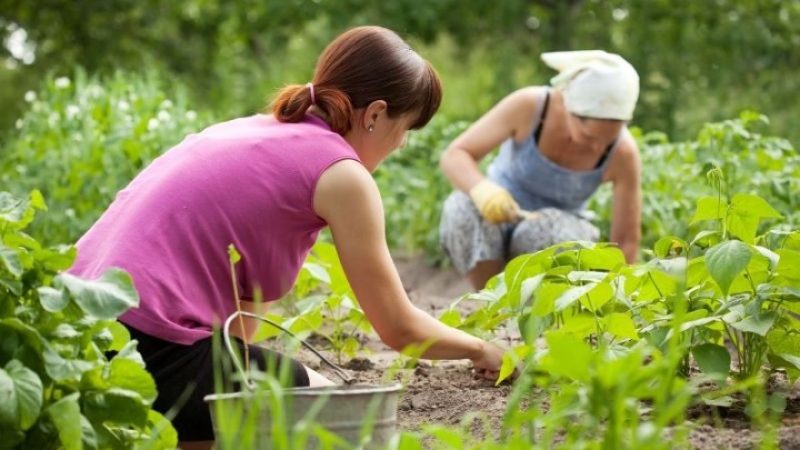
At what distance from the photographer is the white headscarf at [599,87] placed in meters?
4.53

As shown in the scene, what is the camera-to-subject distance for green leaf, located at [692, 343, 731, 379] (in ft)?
8.58

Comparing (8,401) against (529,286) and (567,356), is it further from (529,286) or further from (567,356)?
(529,286)

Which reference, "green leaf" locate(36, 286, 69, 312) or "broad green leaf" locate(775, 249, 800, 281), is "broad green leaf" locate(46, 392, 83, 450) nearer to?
"green leaf" locate(36, 286, 69, 312)

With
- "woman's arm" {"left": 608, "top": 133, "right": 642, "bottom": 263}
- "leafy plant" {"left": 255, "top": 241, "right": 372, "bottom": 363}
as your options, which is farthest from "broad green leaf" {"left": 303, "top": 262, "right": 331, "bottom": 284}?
"woman's arm" {"left": 608, "top": 133, "right": 642, "bottom": 263}

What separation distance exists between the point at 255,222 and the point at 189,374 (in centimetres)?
33

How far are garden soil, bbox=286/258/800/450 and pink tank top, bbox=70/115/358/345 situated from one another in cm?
38

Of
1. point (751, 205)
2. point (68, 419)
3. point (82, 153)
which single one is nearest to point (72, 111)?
point (82, 153)

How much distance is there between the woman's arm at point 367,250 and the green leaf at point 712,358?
51 cm

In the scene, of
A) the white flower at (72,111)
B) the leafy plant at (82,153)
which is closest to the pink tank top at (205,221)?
the leafy plant at (82,153)

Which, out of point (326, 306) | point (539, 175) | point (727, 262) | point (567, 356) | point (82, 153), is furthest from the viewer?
point (82, 153)

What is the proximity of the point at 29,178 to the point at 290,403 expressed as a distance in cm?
402

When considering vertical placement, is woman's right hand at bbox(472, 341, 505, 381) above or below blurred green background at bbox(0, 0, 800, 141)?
above

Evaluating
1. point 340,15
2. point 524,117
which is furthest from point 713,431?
point 340,15

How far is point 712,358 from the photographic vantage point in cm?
265
